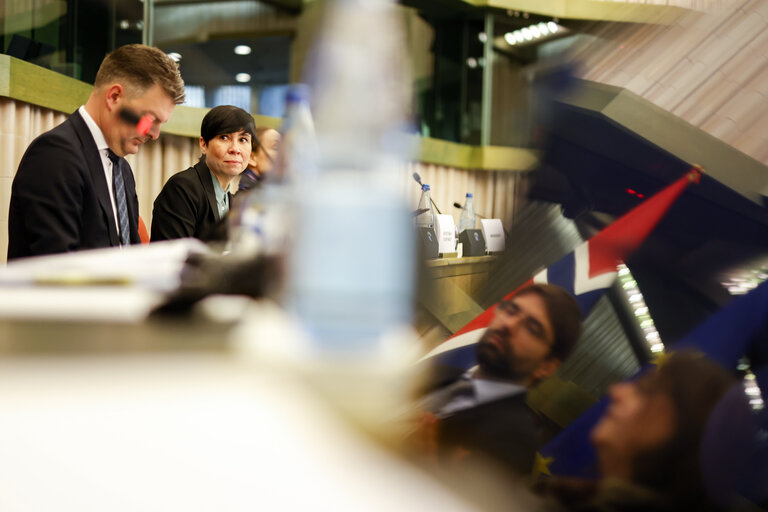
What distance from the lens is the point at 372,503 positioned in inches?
8.8

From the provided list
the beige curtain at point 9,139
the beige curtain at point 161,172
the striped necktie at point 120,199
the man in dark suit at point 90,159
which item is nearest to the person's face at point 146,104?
the man in dark suit at point 90,159

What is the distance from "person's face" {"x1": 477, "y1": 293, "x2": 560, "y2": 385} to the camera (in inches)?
12.3

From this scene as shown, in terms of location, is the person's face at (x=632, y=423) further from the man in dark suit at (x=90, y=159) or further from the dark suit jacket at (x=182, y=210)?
the dark suit jacket at (x=182, y=210)

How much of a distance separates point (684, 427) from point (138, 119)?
111 centimetres

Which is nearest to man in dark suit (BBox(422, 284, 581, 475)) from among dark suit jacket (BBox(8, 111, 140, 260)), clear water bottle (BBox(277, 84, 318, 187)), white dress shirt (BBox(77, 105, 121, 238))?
clear water bottle (BBox(277, 84, 318, 187))

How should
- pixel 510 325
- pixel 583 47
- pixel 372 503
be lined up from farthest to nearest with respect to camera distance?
1. pixel 583 47
2. pixel 510 325
3. pixel 372 503

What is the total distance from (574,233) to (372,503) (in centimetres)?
22

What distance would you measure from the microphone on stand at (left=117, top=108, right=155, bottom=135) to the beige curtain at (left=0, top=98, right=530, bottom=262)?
19.9 inches

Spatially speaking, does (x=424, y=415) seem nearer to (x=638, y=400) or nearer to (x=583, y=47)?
(x=638, y=400)

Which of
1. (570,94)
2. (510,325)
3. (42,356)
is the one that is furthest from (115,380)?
(570,94)

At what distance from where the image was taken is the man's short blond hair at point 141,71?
1108 mm

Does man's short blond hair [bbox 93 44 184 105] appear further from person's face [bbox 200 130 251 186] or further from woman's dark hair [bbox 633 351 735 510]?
woman's dark hair [bbox 633 351 735 510]

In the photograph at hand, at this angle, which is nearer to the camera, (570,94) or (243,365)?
(243,365)

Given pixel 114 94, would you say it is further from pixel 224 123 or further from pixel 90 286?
pixel 90 286
